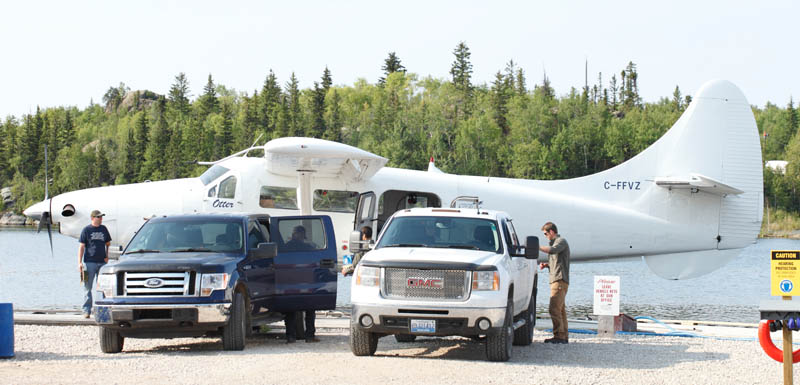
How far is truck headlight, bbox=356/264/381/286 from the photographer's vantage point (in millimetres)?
10430

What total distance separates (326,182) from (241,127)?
120m

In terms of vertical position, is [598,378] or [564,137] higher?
[564,137]

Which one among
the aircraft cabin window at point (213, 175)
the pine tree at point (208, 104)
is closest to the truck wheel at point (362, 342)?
the aircraft cabin window at point (213, 175)

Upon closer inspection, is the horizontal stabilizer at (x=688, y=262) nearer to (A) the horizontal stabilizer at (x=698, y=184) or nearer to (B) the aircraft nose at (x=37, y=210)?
(A) the horizontal stabilizer at (x=698, y=184)

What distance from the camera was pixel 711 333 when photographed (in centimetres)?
1434

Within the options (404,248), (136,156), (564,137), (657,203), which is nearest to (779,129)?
(564,137)

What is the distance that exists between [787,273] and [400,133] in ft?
322

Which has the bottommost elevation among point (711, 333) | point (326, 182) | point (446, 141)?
point (711, 333)

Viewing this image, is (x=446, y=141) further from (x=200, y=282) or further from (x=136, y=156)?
(x=200, y=282)

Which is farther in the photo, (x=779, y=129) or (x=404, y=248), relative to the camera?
(x=779, y=129)

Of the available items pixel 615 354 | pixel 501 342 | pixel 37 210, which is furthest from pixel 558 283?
pixel 37 210

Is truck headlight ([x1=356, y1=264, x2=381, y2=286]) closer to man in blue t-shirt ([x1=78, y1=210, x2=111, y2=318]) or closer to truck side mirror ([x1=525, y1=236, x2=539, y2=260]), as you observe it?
truck side mirror ([x1=525, y1=236, x2=539, y2=260])

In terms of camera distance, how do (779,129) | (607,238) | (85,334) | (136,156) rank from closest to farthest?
(85,334)
(607,238)
(136,156)
(779,129)

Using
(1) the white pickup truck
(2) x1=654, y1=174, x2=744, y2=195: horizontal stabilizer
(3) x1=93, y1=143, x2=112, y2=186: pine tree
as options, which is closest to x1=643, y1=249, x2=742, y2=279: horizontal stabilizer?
(2) x1=654, y1=174, x2=744, y2=195: horizontal stabilizer
